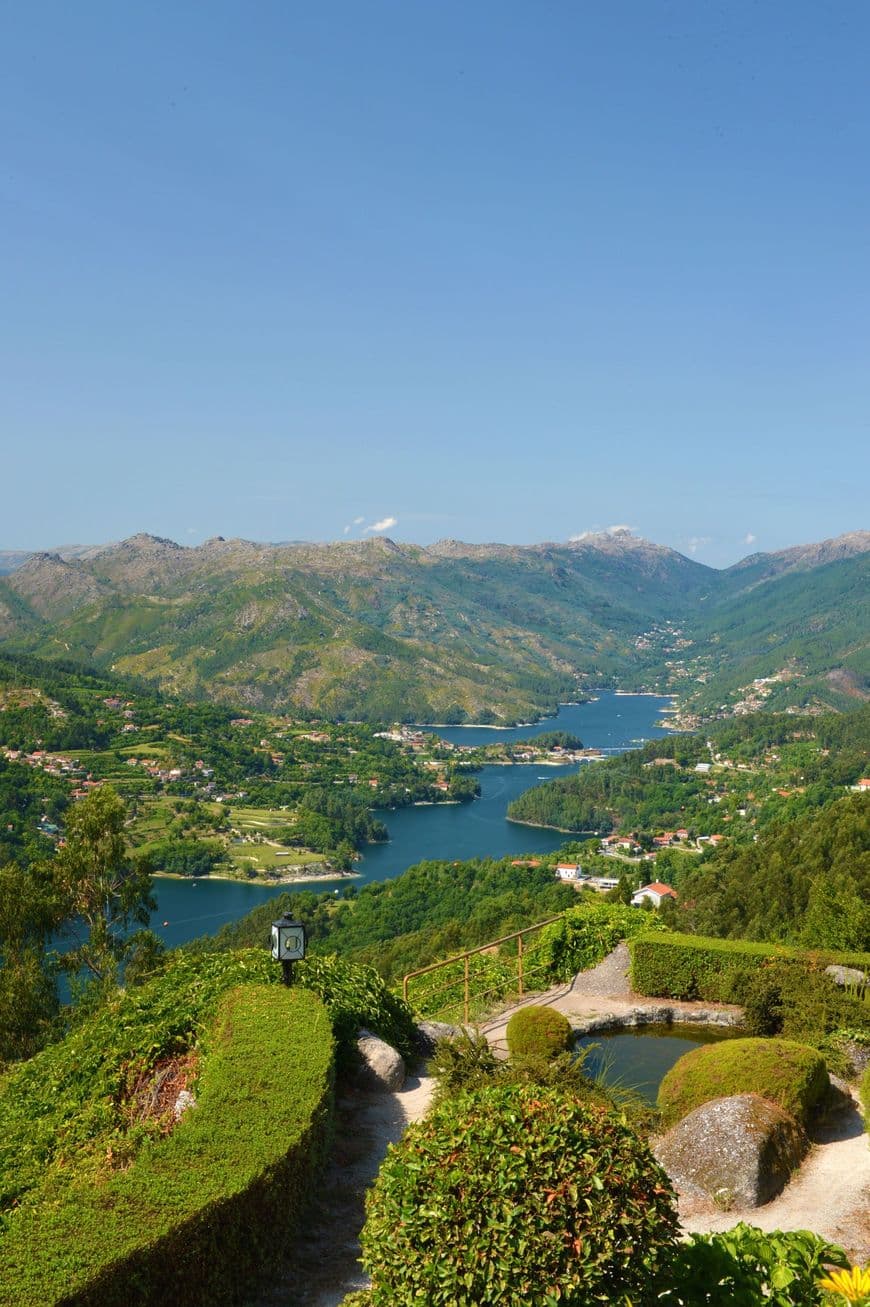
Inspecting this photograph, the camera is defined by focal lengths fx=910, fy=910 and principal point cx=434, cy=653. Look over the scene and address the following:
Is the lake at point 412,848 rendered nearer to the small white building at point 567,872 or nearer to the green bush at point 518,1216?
the small white building at point 567,872

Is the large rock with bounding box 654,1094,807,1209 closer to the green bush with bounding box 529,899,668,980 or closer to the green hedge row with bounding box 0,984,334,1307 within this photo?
the green hedge row with bounding box 0,984,334,1307

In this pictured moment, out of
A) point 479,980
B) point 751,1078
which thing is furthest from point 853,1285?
point 479,980

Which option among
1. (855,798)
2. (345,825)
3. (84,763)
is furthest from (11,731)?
(855,798)

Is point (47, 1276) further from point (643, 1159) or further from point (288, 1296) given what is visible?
point (643, 1159)

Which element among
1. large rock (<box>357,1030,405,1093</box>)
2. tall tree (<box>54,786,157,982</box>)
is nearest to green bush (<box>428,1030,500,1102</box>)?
large rock (<box>357,1030,405,1093</box>)

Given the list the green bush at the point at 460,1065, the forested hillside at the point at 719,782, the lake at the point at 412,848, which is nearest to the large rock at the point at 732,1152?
the green bush at the point at 460,1065

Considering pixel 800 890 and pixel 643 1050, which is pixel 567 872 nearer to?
pixel 800 890
